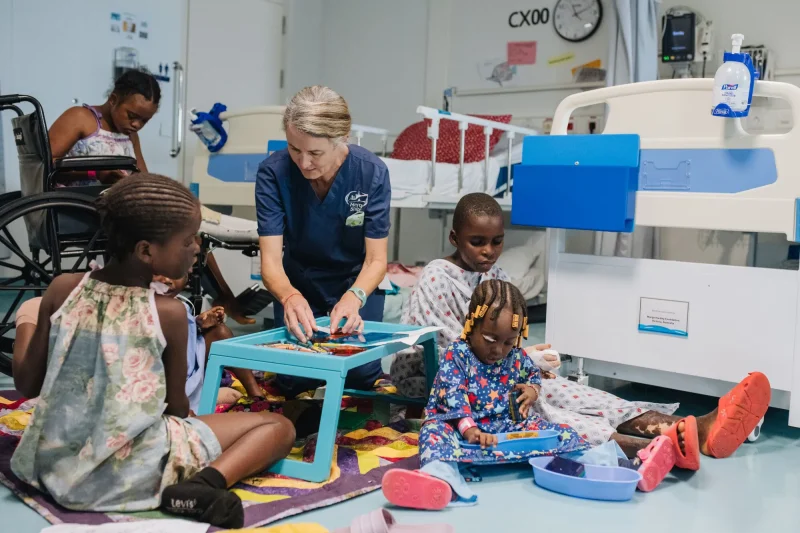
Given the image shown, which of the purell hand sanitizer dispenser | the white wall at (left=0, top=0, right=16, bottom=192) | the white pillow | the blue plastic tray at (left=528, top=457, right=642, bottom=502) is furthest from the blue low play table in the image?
the white wall at (left=0, top=0, right=16, bottom=192)

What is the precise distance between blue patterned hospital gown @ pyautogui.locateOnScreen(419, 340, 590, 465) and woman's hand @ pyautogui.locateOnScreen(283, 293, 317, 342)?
0.34m

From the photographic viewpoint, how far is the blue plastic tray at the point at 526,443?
6.04 ft

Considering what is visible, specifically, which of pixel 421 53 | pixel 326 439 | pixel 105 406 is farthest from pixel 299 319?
pixel 421 53

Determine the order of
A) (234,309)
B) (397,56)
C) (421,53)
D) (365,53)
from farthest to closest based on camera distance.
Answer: (365,53)
(397,56)
(421,53)
(234,309)

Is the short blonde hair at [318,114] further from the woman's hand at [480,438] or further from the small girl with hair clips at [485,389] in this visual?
the woman's hand at [480,438]

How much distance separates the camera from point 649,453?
185 cm

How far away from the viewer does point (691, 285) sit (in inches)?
92.6

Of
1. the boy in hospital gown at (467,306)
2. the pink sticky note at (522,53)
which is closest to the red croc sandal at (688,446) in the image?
the boy in hospital gown at (467,306)

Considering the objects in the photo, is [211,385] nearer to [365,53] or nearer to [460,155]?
[460,155]

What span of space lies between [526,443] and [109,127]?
1983mm

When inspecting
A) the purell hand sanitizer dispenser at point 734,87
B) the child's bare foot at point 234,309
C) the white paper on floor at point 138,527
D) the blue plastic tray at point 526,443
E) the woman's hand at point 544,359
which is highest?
the purell hand sanitizer dispenser at point 734,87

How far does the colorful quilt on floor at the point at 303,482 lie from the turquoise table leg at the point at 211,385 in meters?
0.21

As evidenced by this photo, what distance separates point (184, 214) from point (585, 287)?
4.87 feet

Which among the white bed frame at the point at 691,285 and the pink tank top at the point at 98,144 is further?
the pink tank top at the point at 98,144
